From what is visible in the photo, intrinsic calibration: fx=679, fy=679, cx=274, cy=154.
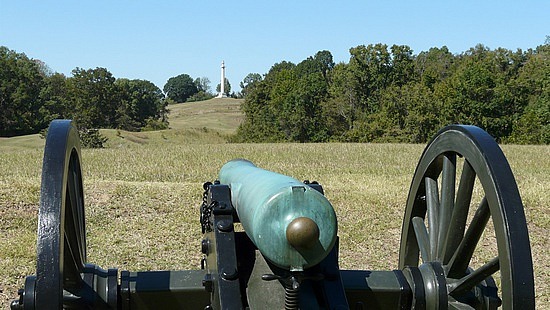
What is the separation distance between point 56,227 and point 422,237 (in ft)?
6.66

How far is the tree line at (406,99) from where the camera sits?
46.2 meters

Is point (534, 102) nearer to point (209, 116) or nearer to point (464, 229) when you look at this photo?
point (464, 229)

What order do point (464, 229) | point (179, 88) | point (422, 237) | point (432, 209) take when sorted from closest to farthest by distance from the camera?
point (464, 229), point (432, 209), point (422, 237), point (179, 88)

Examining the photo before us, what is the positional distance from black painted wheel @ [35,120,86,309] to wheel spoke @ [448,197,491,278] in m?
1.71

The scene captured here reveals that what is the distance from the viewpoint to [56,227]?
2.48 m

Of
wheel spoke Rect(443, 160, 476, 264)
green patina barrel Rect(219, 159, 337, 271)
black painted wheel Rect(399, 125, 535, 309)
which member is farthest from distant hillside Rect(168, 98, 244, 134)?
green patina barrel Rect(219, 159, 337, 271)

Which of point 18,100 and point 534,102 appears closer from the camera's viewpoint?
point 534,102

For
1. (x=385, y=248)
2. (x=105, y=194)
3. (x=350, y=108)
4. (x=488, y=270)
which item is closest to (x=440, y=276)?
(x=488, y=270)

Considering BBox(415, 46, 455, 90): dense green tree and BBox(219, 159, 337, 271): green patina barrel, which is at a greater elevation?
BBox(415, 46, 455, 90): dense green tree

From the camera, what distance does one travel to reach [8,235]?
7.15 m

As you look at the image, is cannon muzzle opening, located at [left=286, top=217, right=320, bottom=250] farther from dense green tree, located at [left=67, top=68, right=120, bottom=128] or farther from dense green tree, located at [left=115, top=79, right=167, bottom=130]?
dense green tree, located at [left=115, top=79, right=167, bottom=130]

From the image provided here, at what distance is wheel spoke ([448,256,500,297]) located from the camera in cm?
288

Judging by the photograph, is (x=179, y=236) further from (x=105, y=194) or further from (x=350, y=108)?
(x=350, y=108)

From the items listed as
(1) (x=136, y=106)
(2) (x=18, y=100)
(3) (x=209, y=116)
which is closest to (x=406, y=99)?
(1) (x=136, y=106)
